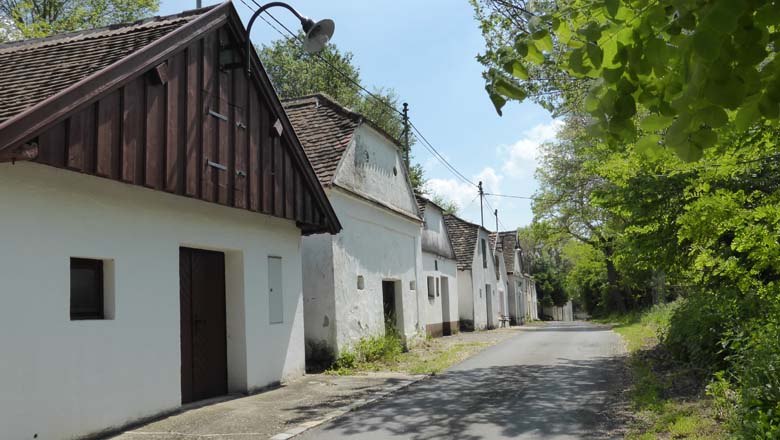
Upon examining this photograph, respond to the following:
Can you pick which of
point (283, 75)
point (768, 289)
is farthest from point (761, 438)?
point (283, 75)

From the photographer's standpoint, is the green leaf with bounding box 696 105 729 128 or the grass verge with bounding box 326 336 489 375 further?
the grass verge with bounding box 326 336 489 375

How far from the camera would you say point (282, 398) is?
1057cm

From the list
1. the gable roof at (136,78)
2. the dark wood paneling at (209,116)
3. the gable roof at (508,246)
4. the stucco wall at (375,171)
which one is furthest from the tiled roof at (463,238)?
the dark wood paneling at (209,116)

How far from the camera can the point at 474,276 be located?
32594 millimetres

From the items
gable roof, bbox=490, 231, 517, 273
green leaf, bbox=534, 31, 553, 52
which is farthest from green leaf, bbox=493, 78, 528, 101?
gable roof, bbox=490, 231, 517, 273

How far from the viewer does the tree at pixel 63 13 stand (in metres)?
21.0

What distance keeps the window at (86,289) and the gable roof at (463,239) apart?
24.4 meters

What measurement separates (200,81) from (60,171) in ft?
9.77

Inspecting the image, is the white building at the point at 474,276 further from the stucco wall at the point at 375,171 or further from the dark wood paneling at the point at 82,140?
the dark wood paneling at the point at 82,140

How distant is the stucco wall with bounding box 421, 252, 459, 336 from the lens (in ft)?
81.7

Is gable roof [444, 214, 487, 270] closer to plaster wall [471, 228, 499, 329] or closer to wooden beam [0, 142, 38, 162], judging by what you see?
plaster wall [471, 228, 499, 329]

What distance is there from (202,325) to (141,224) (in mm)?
2564

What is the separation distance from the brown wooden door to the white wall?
207 millimetres

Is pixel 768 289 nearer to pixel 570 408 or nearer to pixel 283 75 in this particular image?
pixel 570 408
